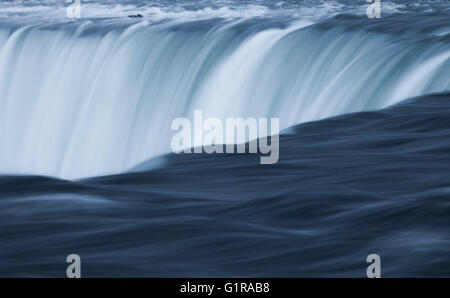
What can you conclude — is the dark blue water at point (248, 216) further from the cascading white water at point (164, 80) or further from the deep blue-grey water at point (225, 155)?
the cascading white water at point (164, 80)

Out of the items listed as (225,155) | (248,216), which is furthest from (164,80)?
(248,216)

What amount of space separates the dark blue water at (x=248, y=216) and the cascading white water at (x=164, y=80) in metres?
3.14

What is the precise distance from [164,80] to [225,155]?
5938mm

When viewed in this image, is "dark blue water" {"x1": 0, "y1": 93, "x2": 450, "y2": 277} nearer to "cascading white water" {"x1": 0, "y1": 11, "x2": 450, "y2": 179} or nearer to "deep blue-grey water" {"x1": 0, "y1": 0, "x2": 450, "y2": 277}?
"deep blue-grey water" {"x1": 0, "y1": 0, "x2": 450, "y2": 277}

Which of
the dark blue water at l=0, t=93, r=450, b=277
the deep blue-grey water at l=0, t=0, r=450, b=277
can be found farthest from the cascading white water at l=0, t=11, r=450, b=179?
the dark blue water at l=0, t=93, r=450, b=277

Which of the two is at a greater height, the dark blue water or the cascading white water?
the cascading white water

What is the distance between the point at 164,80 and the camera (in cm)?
1296

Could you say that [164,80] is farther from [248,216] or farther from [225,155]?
[248,216]

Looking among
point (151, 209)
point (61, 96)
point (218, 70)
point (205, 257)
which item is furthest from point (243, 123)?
point (205, 257)

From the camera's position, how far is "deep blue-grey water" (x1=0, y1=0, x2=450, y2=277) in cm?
513

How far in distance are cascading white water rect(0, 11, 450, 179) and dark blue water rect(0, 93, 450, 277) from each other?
3.14 meters

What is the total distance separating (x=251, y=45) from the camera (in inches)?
494
